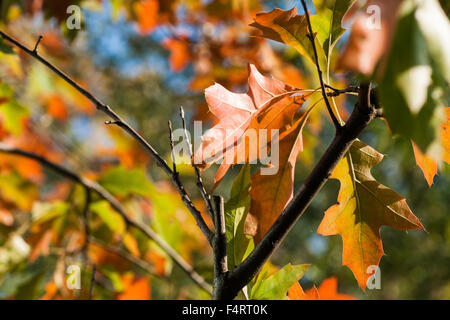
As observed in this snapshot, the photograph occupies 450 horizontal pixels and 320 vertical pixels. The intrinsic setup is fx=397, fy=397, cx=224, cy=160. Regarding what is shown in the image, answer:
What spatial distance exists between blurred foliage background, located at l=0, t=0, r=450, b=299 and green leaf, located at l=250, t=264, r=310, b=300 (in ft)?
0.29

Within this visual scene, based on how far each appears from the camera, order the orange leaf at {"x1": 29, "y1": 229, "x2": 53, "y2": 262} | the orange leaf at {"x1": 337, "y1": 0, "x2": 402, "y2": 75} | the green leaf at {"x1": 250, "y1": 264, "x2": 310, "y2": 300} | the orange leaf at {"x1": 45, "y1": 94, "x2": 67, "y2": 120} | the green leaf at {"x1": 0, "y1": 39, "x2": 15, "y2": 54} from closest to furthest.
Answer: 1. the orange leaf at {"x1": 337, "y1": 0, "x2": 402, "y2": 75}
2. the green leaf at {"x1": 250, "y1": 264, "x2": 310, "y2": 300}
3. the green leaf at {"x1": 0, "y1": 39, "x2": 15, "y2": 54}
4. the orange leaf at {"x1": 29, "y1": 229, "x2": 53, "y2": 262}
5. the orange leaf at {"x1": 45, "y1": 94, "x2": 67, "y2": 120}

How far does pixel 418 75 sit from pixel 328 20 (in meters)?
0.25

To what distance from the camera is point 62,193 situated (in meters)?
3.44

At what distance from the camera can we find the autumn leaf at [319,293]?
52 cm

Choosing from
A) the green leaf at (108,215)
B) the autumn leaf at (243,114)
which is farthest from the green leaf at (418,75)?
the green leaf at (108,215)

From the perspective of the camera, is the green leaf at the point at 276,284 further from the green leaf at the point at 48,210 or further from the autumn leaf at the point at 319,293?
the green leaf at the point at 48,210

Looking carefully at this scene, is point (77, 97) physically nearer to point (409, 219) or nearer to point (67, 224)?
point (67, 224)

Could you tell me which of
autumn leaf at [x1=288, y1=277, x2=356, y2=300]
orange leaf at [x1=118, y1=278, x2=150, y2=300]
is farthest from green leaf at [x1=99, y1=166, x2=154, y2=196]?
autumn leaf at [x1=288, y1=277, x2=356, y2=300]

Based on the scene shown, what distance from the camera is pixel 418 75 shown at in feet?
0.74

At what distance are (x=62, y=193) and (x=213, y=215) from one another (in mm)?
3348

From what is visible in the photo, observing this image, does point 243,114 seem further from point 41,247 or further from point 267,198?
point 41,247

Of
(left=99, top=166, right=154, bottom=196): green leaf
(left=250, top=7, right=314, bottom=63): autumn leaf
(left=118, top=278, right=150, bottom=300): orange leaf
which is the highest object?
(left=99, top=166, right=154, bottom=196): green leaf

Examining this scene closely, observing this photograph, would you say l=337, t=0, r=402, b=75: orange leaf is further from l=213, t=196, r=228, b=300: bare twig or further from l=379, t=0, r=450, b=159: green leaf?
l=213, t=196, r=228, b=300: bare twig

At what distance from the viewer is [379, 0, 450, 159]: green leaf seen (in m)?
0.23
